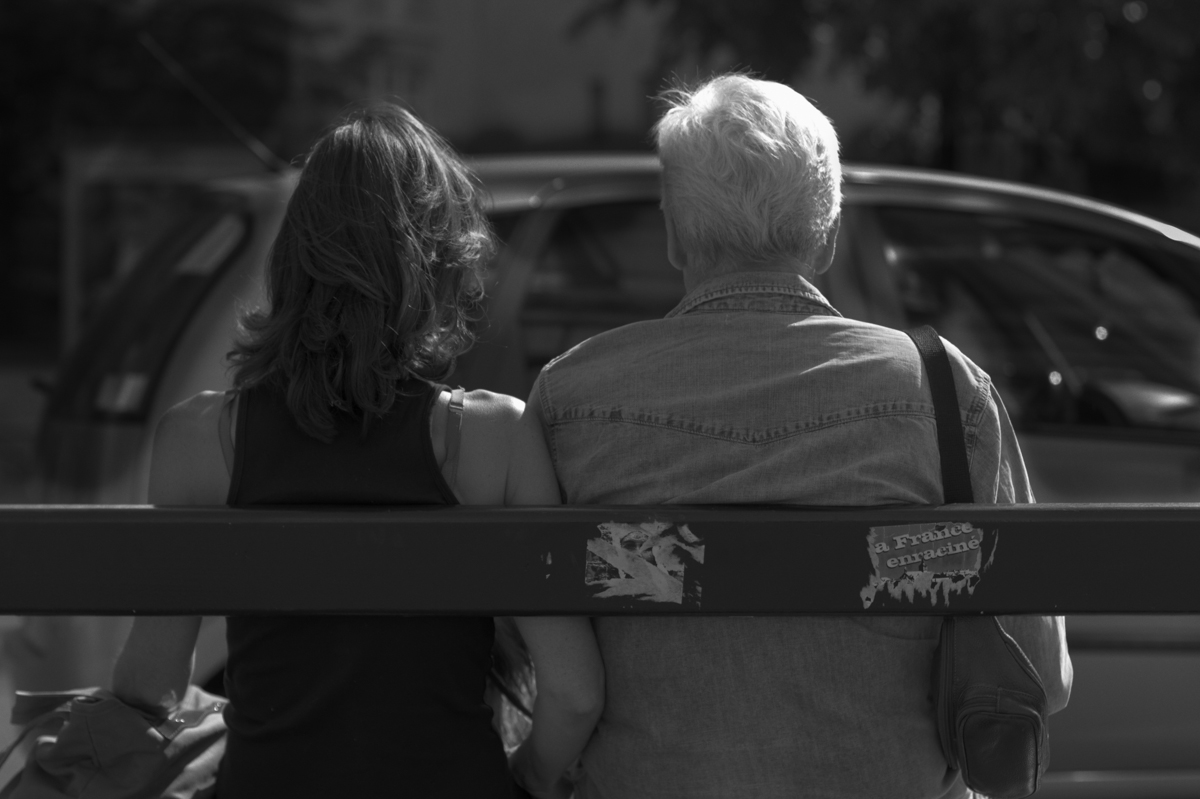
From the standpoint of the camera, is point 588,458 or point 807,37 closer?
point 588,458

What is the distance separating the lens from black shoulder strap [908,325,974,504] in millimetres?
1677

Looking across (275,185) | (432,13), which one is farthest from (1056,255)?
(432,13)

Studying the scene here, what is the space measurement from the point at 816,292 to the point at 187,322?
1.85 m

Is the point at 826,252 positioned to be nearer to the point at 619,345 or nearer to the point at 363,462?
the point at 619,345

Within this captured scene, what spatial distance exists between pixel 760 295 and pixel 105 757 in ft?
3.52

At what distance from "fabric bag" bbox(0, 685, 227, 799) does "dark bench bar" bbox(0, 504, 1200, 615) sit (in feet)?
0.85

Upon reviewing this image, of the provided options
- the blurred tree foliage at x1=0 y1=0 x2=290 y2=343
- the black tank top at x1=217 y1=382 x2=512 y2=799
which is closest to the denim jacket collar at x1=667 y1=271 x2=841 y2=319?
the black tank top at x1=217 y1=382 x2=512 y2=799

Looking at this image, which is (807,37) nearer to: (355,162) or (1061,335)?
(1061,335)

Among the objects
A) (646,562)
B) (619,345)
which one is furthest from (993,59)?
(646,562)

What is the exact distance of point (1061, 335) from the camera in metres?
3.57

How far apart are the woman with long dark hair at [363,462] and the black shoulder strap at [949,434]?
50 centimetres

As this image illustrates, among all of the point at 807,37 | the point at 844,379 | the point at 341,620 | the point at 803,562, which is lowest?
the point at 341,620

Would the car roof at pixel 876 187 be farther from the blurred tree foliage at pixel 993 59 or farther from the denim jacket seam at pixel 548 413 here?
the blurred tree foliage at pixel 993 59

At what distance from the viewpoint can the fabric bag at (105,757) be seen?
1774mm
